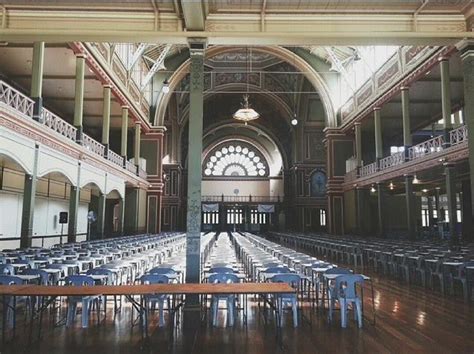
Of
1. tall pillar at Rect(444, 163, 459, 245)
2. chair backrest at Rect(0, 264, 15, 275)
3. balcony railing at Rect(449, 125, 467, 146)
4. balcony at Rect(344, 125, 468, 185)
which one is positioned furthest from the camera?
balcony at Rect(344, 125, 468, 185)

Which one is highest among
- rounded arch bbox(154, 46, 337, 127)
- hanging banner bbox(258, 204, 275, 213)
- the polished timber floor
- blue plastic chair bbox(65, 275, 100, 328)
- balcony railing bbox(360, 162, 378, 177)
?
rounded arch bbox(154, 46, 337, 127)

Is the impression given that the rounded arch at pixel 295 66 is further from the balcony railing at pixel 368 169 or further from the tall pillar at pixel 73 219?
the tall pillar at pixel 73 219

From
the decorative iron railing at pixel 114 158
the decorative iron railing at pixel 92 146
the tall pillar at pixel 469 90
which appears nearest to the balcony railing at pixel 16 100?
the decorative iron railing at pixel 92 146

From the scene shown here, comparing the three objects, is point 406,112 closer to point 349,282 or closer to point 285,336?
point 349,282

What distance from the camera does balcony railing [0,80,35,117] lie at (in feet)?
37.3

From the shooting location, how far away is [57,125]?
14.8 meters

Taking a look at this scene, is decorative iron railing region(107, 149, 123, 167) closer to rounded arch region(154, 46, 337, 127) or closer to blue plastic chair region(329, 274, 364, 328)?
rounded arch region(154, 46, 337, 127)

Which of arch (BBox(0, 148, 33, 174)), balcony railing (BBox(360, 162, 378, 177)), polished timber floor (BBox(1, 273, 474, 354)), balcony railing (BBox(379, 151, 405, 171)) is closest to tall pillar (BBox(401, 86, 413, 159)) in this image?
balcony railing (BBox(379, 151, 405, 171))

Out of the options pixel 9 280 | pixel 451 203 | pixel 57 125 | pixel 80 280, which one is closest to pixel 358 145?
pixel 451 203

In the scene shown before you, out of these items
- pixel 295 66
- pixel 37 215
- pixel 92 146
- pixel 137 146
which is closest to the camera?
pixel 92 146

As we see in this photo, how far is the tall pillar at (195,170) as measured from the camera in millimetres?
8117

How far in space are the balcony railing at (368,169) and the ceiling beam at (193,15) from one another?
17.3 m

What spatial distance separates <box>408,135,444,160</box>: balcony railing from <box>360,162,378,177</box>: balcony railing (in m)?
3.99

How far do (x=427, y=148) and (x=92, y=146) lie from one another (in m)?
15.6
